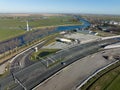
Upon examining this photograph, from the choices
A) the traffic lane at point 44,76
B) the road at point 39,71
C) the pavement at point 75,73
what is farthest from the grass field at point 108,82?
the road at point 39,71

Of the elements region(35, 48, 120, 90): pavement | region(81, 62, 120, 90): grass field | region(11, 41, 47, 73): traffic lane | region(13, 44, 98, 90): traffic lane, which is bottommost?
region(11, 41, 47, 73): traffic lane

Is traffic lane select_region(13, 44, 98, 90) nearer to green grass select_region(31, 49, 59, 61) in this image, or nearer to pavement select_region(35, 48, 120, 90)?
pavement select_region(35, 48, 120, 90)

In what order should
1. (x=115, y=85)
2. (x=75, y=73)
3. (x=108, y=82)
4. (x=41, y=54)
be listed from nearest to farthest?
(x=115, y=85), (x=108, y=82), (x=75, y=73), (x=41, y=54)

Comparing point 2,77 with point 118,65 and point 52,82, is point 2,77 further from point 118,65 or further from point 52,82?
point 118,65

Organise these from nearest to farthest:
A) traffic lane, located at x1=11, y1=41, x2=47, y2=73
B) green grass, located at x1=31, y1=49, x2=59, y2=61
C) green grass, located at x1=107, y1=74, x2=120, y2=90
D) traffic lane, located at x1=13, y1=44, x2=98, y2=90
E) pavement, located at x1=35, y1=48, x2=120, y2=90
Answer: green grass, located at x1=107, y1=74, x2=120, y2=90, pavement, located at x1=35, y1=48, x2=120, y2=90, traffic lane, located at x1=13, y1=44, x2=98, y2=90, traffic lane, located at x1=11, y1=41, x2=47, y2=73, green grass, located at x1=31, y1=49, x2=59, y2=61

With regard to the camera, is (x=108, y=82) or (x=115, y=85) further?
(x=108, y=82)

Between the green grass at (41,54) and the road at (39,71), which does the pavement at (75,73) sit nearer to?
the road at (39,71)

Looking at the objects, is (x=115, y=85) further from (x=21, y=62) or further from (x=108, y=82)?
(x=21, y=62)

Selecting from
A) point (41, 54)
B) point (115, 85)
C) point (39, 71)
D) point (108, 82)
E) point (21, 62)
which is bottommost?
point (21, 62)

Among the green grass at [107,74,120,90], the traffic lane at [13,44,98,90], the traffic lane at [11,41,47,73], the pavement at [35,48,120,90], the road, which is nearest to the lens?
the green grass at [107,74,120,90]

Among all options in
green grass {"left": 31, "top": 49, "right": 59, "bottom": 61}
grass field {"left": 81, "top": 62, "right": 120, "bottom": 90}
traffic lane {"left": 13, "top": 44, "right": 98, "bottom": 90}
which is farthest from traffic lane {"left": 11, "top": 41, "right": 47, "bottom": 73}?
grass field {"left": 81, "top": 62, "right": 120, "bottom": 90}

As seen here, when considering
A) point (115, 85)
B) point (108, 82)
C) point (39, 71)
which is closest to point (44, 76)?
point (39, 71)
